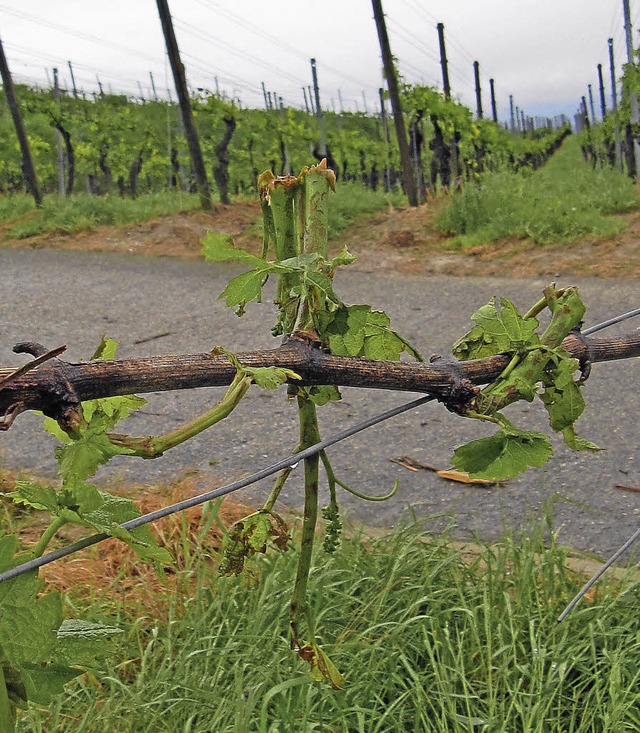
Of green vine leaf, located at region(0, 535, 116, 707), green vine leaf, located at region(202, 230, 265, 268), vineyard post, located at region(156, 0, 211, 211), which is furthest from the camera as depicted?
vineyard post, located at region(156, 0, 211, 211)

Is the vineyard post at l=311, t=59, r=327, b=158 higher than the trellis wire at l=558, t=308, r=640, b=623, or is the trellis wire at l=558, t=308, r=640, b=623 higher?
the vineyard post at l=311, t=59, r=327, b=158

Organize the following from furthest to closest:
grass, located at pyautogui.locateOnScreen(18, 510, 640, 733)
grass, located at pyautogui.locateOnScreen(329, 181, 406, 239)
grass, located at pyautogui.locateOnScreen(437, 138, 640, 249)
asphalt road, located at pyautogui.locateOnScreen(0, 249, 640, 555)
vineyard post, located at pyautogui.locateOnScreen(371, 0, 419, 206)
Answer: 1. vineyard post, located at pyautogui.locateOnScreen(371, 0, 419, 206)
2. grass, located at pyautogui.locateOnScreen(329, 181, 406, 239)
3. grass, located at pyautogui.locateOnScreen(437, 138, 640, 249)
4. asphalt road, located at pyautogui.locateOnScreen(0, 249, 640, 555)
5. grass, located at pyautogui.locateOnScreen(18, 510, 640, 733)

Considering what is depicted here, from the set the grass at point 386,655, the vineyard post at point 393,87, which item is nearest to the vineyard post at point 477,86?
the vineyard post at point 393,87

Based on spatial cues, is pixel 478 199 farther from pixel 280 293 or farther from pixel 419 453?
pixel 280 293

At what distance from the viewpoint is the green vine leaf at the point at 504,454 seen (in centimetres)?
70

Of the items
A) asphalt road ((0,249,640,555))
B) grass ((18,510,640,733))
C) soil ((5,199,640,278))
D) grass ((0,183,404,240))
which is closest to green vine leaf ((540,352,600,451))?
grass ((18,510,640,733))

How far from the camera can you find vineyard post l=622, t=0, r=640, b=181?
424 inches

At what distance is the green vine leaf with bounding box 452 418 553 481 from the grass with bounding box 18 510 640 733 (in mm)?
792

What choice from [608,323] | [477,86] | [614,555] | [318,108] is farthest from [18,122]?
[477,86]

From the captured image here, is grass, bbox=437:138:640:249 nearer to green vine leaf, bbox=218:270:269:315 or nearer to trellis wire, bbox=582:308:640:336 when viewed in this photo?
trellis wire, bbox=582:308:640:336

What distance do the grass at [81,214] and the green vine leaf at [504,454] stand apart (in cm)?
819

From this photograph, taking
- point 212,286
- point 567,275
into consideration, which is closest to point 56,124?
point 212,286

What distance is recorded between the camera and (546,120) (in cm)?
5931

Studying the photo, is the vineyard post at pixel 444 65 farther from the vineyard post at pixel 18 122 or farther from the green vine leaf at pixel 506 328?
the green vine leaf at pixel 506 328
